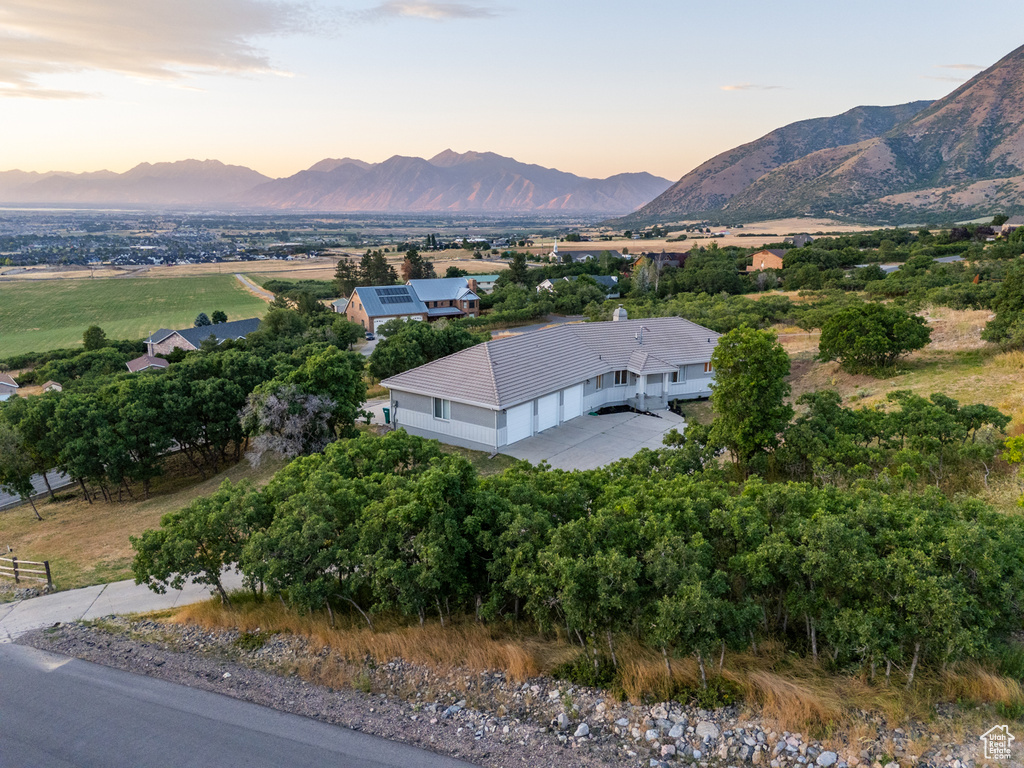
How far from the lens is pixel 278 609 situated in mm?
12492

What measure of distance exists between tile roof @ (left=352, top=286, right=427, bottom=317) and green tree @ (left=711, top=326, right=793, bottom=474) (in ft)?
161

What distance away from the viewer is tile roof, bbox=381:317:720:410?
24.8m

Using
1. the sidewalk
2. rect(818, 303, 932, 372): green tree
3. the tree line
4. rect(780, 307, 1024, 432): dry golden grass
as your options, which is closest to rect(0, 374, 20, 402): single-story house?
the sidewalk

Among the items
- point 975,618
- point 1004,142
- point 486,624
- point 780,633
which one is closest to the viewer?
point 975,618

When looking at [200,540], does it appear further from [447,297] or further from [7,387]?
[447,297]

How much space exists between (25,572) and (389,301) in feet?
164

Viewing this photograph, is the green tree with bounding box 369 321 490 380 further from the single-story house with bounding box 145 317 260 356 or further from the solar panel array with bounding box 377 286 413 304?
the solar panel array with bounding box 377 286 413 304

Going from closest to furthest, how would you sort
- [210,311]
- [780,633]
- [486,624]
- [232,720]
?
[232,720], [780,633], [486,624], [210,311]

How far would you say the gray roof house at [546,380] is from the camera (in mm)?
24469

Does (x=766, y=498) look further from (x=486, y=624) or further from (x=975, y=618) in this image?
(x=486, y=624)

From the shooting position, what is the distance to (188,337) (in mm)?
56250

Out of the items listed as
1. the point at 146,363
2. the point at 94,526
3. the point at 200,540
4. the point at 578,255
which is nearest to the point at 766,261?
the point at 578,255

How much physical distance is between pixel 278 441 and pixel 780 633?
18.5 m

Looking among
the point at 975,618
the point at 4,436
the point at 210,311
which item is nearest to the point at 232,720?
the point at 975,618
